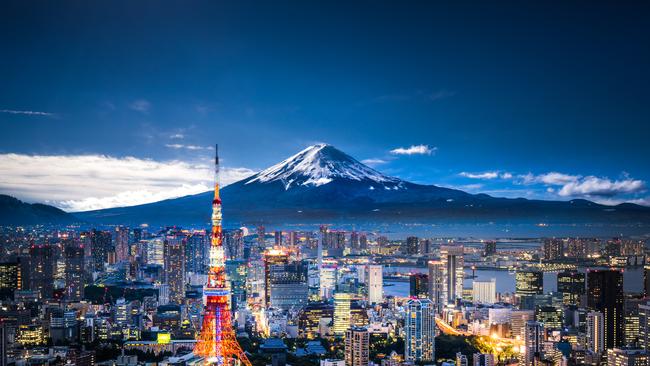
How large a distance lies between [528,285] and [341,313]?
14.4 feet

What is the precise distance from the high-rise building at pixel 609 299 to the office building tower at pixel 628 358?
1.10 meters

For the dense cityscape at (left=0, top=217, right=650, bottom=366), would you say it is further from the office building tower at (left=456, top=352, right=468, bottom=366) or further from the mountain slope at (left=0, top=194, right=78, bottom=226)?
the mountain slope at (left=0, top=194, right=78, bottom=226)

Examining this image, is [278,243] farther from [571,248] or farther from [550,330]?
[550,330]

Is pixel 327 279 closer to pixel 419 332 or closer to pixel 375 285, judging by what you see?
pixel 375 285

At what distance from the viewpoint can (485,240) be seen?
728 inches

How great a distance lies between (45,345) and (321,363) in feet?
12.8

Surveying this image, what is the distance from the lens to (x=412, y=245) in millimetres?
20141

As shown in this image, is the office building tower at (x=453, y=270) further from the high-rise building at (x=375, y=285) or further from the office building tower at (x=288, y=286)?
the office building tower at (x=288, y=286)

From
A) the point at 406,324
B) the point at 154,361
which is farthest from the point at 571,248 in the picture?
the point at 154,361

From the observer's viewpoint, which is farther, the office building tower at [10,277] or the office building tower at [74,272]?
the office building tower at [74,272]

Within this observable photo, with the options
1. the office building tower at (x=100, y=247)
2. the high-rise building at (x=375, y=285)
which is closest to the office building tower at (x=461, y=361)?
the high-rise building at (x=375, y=285)

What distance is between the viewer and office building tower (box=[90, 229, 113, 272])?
1678 centimetres

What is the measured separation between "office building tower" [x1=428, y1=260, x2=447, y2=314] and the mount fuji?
3.71 feet

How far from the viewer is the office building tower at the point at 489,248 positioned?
739 inches
